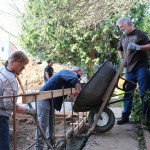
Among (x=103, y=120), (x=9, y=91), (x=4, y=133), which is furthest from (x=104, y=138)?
(x=9, y=91)

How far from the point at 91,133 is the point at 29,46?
45.2 ft

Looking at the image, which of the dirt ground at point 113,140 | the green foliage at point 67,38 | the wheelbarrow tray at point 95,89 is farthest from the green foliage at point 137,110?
the green foliage at point 67,38

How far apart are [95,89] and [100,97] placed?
0.25m

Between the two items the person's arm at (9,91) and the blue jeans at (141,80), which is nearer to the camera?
the person's arm at (9,91)

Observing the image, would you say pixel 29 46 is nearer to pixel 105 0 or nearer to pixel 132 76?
pixel 105 0

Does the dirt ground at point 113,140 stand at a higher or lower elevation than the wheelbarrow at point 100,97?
lower

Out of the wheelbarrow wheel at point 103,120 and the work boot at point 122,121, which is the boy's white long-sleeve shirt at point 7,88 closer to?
the wheelbarrow wheel at point 103,120

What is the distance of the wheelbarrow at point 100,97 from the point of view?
4.24m

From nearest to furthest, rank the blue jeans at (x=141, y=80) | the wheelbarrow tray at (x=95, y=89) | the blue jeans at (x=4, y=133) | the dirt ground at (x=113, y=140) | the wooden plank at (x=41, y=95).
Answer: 1. the wooden plank at (x=41, y=95)
2. the blue jeans at (x=4, y=133)
3. the dirt ground at (x=113, y=140)
4. the wheelbarrow tray at (x=95, y=89)
5. the blue jeans at (x=141, y=80)

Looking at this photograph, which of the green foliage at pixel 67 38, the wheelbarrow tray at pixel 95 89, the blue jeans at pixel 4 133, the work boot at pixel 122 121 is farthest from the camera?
the green foliage at pixel 67 38

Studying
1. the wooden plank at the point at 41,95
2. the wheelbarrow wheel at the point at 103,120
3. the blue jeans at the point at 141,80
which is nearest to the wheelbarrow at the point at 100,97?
the wheelbarrow wheel at the point at 103,120

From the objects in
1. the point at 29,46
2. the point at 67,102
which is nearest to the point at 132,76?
the point at 67,102

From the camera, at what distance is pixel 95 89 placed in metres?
4.30

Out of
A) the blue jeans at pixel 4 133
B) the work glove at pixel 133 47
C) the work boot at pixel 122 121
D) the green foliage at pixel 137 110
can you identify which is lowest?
the work boot at pixel 122 121
